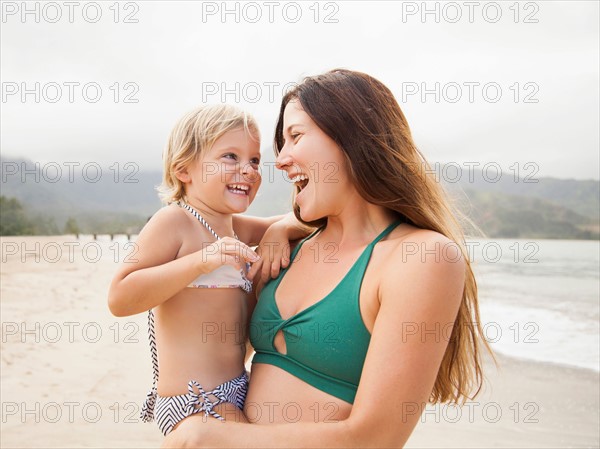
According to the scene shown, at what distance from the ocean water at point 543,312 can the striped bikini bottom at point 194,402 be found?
2010mm

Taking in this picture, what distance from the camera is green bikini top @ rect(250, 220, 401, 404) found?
7.02 ft

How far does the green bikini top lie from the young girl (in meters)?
0.32

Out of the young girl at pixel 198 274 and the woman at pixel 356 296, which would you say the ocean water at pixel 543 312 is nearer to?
the woman at pixel 356 296

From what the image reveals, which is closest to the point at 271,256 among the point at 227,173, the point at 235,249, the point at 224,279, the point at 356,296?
the point at 224,279

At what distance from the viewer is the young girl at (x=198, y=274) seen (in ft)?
7.95

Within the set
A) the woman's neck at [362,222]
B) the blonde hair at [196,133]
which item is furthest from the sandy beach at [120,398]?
the blonde hair at [196,133]

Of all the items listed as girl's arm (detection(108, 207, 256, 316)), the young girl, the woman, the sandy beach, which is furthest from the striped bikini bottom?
the sandy beach

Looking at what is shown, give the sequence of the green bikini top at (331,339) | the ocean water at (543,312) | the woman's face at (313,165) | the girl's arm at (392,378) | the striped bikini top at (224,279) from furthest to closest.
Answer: the ocean water at (543,312) → the striped bikini top at (224,279) → the woman's face at (313,165) → the green bikini top at (331,339) → the girl's arm at (392,378)

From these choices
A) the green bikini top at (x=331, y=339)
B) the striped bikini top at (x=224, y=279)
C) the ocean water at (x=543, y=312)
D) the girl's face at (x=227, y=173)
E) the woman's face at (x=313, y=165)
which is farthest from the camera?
Result: the ocean water at (x=543, y=312)

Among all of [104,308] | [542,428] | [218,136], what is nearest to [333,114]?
[218,136]

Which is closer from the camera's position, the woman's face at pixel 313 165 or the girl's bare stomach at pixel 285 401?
the girl's bare stomach at pixel 285 401

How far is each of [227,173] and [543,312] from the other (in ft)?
46.8

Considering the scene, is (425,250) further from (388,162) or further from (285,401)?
(285,401)

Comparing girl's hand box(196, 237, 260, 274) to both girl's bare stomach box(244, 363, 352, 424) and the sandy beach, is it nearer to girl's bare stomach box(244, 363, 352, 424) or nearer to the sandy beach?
girl's bare stomach box(244, 363, 352, 424)
